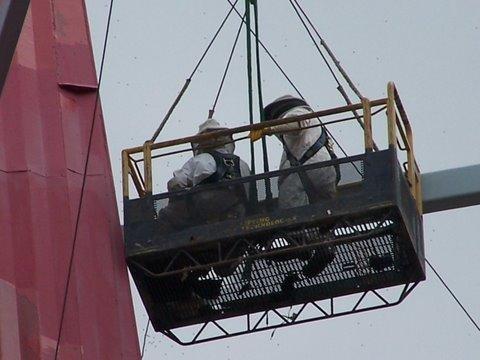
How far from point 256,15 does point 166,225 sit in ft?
8.76

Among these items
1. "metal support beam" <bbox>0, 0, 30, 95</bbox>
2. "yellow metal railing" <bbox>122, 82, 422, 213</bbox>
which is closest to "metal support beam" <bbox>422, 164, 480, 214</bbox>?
"yellow metal railing" <bbox>122, 82, 422, 213</bbox>

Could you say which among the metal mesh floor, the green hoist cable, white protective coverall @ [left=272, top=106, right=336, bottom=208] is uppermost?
the green hoist cable

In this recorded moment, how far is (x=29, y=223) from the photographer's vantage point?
69.5ft

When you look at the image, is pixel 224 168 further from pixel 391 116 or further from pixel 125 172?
pixel 391 116

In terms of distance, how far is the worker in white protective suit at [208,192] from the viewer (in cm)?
2025

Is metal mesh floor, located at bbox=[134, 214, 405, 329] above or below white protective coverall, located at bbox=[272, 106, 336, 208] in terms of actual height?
below

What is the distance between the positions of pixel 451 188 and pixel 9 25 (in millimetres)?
9634

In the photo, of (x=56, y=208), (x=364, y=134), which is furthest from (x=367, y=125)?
(x=56, y=208)

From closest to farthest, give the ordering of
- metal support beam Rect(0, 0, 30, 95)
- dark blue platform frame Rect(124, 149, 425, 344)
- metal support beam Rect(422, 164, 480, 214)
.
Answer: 1. metal support beam Rect(0, 0, 30, 95)
2. dark blue platform frame Rect(124, 149, 425, 344)
3. metal support beam Rect(422, 164, 480, 214)

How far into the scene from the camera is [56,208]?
21734 millimetres

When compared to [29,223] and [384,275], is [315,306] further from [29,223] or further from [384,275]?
[29,223]

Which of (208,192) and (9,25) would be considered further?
(208,192)

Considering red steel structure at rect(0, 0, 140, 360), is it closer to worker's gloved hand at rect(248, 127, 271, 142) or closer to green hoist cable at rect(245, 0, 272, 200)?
green hoist cable at rect(245, 0, 272, 200)

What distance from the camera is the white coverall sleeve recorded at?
20469 millimetres
